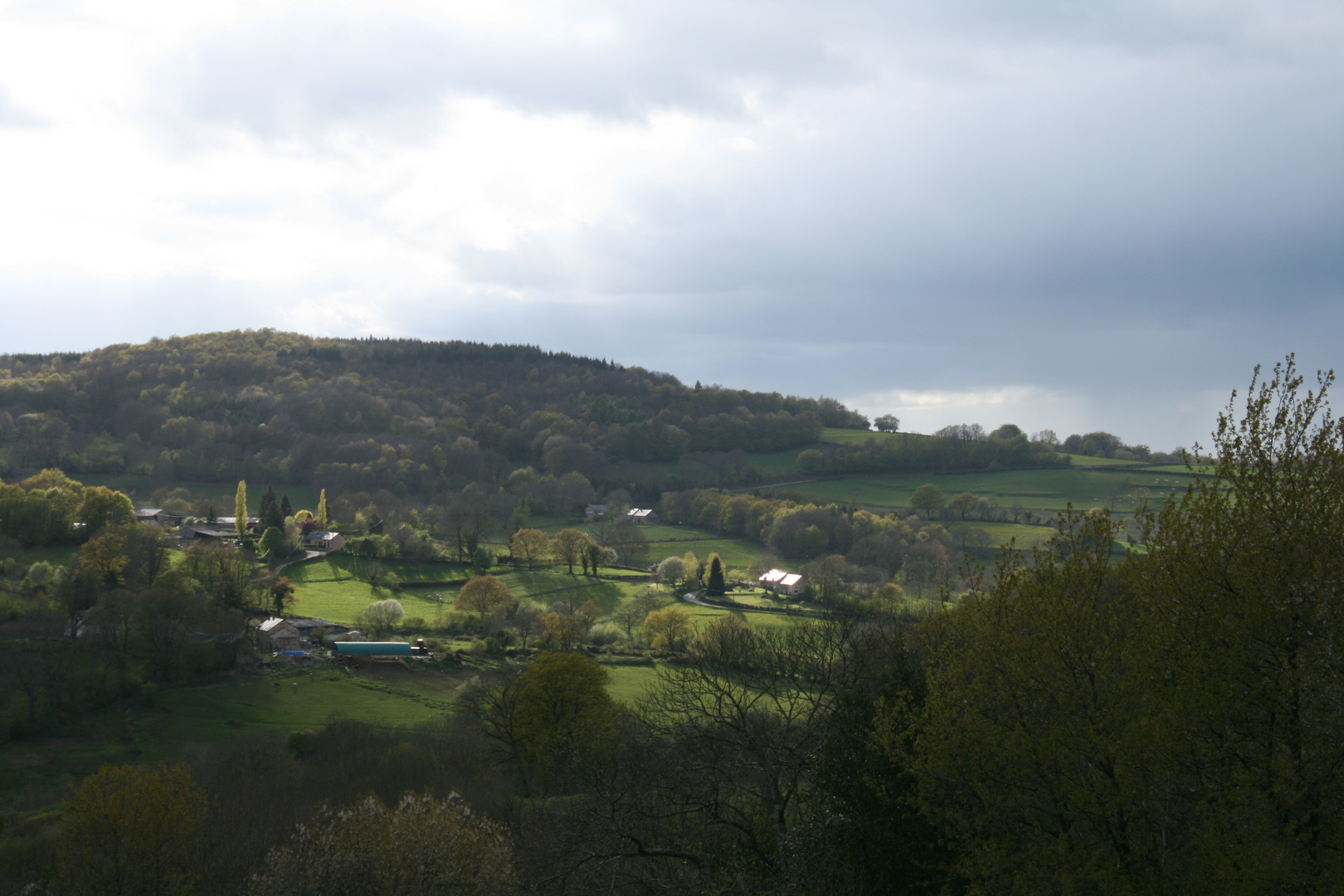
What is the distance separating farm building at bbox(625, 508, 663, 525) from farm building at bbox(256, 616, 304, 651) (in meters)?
58.0

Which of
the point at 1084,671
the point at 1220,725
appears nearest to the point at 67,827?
the point at 1084,671

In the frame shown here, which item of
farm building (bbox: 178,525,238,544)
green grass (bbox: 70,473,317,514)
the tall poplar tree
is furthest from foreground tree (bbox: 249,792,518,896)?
green grass (bbox: 70,473,317,514)

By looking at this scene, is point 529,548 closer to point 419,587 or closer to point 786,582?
point 419,587

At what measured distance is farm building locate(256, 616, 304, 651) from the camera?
181ft

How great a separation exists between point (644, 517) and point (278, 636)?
64.9m

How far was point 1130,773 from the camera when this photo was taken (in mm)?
11773

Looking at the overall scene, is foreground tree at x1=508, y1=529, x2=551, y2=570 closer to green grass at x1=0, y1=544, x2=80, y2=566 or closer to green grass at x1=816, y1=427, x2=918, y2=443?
green grass at x1=0, y1=544, x2=80, y2=566

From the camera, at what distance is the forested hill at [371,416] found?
121562mm

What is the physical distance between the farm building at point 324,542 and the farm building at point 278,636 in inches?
1054

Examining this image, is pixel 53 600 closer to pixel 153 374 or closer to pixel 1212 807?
pixel 1212 807

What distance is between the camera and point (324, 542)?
83875 millimetres

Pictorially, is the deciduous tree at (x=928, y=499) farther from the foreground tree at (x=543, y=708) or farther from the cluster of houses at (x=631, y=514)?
the foreground tree at (x=543, y=708)

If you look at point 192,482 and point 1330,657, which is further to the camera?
point 192,482

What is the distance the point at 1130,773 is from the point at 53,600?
2476 inches
